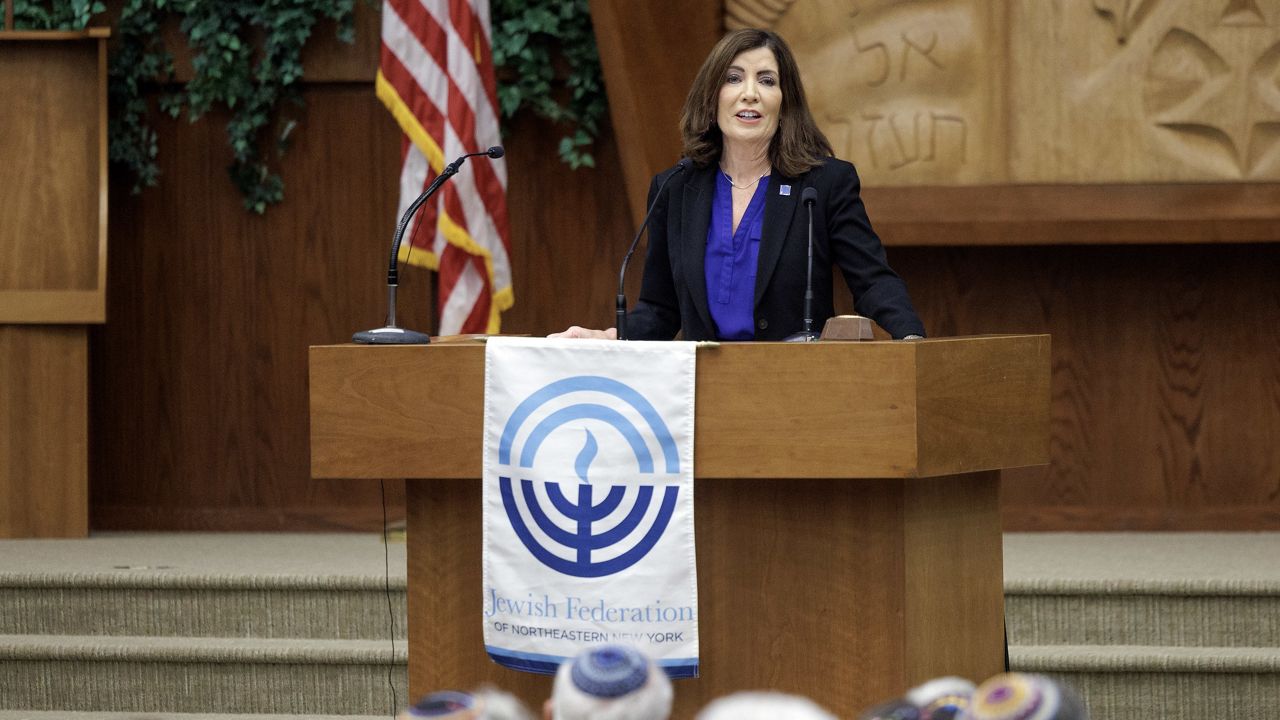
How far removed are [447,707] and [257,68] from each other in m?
4.24

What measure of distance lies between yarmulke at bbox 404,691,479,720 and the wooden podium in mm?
937

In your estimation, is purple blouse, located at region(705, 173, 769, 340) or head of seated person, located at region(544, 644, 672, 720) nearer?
head of seated person, located at region(544, 644, 672, 720)

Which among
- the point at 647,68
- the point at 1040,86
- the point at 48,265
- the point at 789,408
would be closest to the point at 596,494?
the point at 789,408

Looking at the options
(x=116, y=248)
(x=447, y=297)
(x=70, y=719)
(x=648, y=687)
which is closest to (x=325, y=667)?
(x=70, y=719)

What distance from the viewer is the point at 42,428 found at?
5.02 metres

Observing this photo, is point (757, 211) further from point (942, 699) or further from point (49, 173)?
point (49, 173)

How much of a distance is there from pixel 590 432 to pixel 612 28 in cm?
253

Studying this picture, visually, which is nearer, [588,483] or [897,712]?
[897,712]

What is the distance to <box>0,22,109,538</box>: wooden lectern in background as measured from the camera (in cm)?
501

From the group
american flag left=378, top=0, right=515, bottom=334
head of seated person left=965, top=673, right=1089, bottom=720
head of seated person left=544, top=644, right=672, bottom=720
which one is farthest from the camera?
american flag left=378, top=0, right=515, bottom=334

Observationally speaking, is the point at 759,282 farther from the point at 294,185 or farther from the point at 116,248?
the point at 116,248

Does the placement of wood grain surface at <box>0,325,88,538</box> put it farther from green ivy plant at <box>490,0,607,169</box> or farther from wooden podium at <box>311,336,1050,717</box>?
wooden podium at <box>311,336,1050,717</box>

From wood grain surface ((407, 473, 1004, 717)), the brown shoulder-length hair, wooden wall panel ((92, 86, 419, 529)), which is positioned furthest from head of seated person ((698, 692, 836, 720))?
wooden wall panel ((92, 86, 419, 529))

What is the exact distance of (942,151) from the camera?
188 inches
